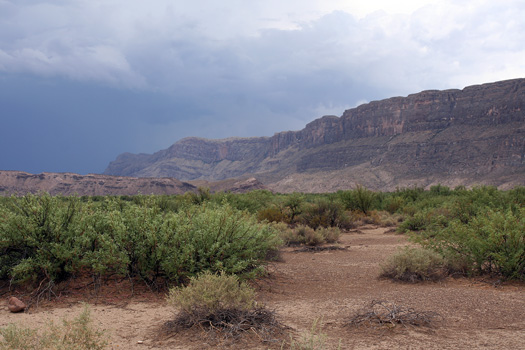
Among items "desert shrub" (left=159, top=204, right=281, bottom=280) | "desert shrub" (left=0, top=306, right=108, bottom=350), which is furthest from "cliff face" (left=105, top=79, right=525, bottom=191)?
"desert shrub" (left=0, top=306, right=108, bottom=350)

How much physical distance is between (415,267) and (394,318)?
12.1 feet

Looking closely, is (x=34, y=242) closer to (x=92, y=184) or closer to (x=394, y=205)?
(x=394, y=205)

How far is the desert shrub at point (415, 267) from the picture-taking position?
8.91m

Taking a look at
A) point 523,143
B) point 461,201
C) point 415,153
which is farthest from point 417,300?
point 415,153

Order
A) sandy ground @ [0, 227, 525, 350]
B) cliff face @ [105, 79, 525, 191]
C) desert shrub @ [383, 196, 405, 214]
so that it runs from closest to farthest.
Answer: sandy ground @ [0, 227, 525, 350] < desert shrub @ [383, 196, 405, 214] < cliff face @ [105, 79, 525, 191]

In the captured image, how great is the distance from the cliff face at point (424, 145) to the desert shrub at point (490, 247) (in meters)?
72.3

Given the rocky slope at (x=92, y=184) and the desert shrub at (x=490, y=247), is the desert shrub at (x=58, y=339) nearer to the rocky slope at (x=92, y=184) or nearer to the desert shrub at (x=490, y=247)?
the desert shrub at (x=490, y=247)

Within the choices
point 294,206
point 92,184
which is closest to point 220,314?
point 294,206

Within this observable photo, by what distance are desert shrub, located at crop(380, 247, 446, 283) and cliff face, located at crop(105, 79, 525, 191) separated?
7304 cm

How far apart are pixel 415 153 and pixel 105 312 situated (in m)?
103

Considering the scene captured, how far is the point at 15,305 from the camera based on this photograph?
6562 millimetres

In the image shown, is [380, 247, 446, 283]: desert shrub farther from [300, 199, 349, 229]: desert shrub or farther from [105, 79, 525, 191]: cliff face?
[105, 79, 525, 191]: cliff face

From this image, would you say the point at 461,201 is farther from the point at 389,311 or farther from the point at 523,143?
the point at 523,143

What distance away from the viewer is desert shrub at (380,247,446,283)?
8.91 metres
